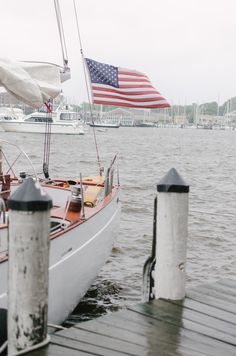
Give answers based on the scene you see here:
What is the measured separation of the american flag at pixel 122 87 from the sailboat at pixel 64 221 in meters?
0.59

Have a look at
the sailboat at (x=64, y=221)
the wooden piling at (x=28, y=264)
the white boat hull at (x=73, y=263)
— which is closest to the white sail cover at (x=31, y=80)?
the sailboat at (x=64, y=221)

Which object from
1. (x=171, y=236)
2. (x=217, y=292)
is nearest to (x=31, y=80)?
(x=171, y=236)

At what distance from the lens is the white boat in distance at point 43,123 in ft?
267

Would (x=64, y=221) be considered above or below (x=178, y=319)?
above

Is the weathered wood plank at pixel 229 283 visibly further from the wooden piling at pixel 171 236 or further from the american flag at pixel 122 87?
the american flag at pixel 122 87

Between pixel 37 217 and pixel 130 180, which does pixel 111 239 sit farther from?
pixel 130 180

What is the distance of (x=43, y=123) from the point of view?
82250 millimetres

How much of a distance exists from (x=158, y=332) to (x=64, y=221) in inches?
116

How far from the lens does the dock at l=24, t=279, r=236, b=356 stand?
4379 mm

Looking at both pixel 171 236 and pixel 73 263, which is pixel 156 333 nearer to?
pixel 171 236

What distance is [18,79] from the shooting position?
27.1 ft

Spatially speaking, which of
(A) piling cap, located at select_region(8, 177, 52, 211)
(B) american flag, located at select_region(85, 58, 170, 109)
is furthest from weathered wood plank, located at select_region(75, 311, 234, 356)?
(B) american flag, located at select_region(85, 58, 170, 109)

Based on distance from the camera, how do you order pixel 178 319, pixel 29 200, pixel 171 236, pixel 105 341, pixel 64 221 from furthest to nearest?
1. pixel 64 221
2. pixel 171 236
3. pixel 178 319
4. pixel 105 341
5. pixel 29 200

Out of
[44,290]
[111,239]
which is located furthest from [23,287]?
[111,239]
